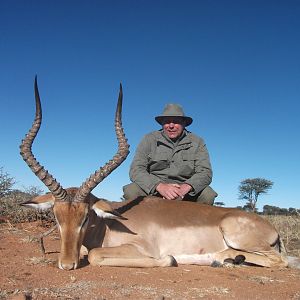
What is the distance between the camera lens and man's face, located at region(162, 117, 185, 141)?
7988 millimetres

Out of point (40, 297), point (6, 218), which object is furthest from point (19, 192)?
point (40, 297)

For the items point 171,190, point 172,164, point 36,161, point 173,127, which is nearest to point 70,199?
point 36,161

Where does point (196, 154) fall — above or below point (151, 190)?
above

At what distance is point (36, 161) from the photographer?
543 cm

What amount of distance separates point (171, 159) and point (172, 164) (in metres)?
0.09

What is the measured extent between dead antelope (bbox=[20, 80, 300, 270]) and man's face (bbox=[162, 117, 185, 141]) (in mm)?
1739

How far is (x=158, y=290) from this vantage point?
409 cm

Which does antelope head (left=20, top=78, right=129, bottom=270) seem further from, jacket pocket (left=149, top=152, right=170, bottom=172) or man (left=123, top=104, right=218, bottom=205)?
jacket pocket (left=149, top=152, right=170, bottom=172)

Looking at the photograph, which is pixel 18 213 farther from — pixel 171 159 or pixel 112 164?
pixel 112 164

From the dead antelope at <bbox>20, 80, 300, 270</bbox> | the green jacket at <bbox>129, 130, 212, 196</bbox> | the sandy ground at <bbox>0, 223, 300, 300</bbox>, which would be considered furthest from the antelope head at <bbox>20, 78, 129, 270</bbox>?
the green jacket at <bbox>129, 130, 212, 196</bbox>

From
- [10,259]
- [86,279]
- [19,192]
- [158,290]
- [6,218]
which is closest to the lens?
[158,290]

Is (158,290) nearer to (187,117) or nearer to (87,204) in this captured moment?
(87,204)

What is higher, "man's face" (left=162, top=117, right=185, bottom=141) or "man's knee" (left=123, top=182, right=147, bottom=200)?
"man's face" (left=162, top=117, right=185, bottom=141)

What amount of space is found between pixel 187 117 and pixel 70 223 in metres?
3.69
